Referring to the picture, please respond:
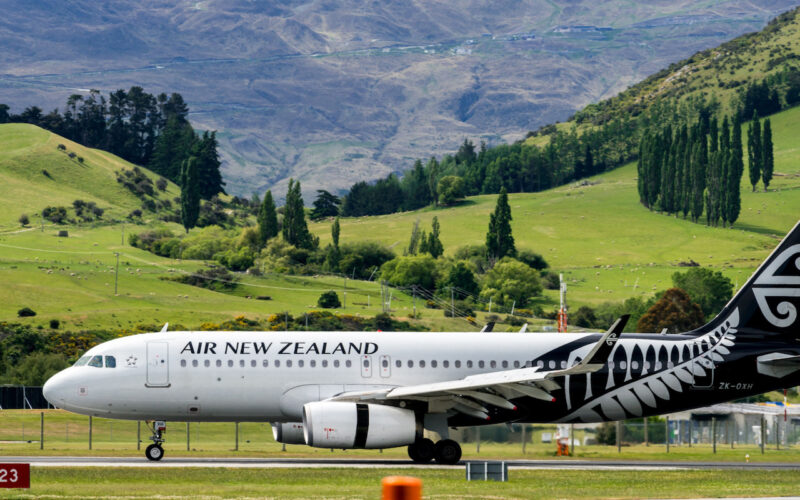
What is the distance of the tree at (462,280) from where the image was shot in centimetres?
16912

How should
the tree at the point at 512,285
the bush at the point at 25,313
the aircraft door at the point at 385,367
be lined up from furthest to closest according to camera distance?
1. the tree at the point at 512,285
2. the bush at the point at 25,313
3. the aircraft door at the point at 385,367

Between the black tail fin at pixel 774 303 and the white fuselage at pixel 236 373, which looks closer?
the white fuselage at pixel 236 373

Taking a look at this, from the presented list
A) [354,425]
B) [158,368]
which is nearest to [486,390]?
[354,425]

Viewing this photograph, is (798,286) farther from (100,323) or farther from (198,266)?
(198,266)

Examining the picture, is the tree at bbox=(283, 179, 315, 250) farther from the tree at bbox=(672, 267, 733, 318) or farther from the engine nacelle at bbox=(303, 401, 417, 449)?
the engine nacelle at bbox=(303, 401, 417, 449)

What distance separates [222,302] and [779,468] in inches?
4080

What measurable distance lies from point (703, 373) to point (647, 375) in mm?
1926

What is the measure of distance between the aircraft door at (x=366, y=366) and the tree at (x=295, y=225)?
495 feet

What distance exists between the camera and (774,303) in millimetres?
41000

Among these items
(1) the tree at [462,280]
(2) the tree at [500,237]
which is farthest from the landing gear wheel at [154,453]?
(2) the tree at [500,237]

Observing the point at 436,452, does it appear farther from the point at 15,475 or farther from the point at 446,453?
the point at 15,475

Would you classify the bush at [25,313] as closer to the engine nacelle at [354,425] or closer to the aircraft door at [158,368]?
the aircraft door at [158,368]

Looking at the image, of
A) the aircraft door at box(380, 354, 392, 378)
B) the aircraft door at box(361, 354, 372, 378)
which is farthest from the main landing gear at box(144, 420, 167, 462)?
the aircraft door at box(380, 354, 392, 378)

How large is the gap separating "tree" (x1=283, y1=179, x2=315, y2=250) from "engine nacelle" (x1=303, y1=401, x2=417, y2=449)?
503ft
